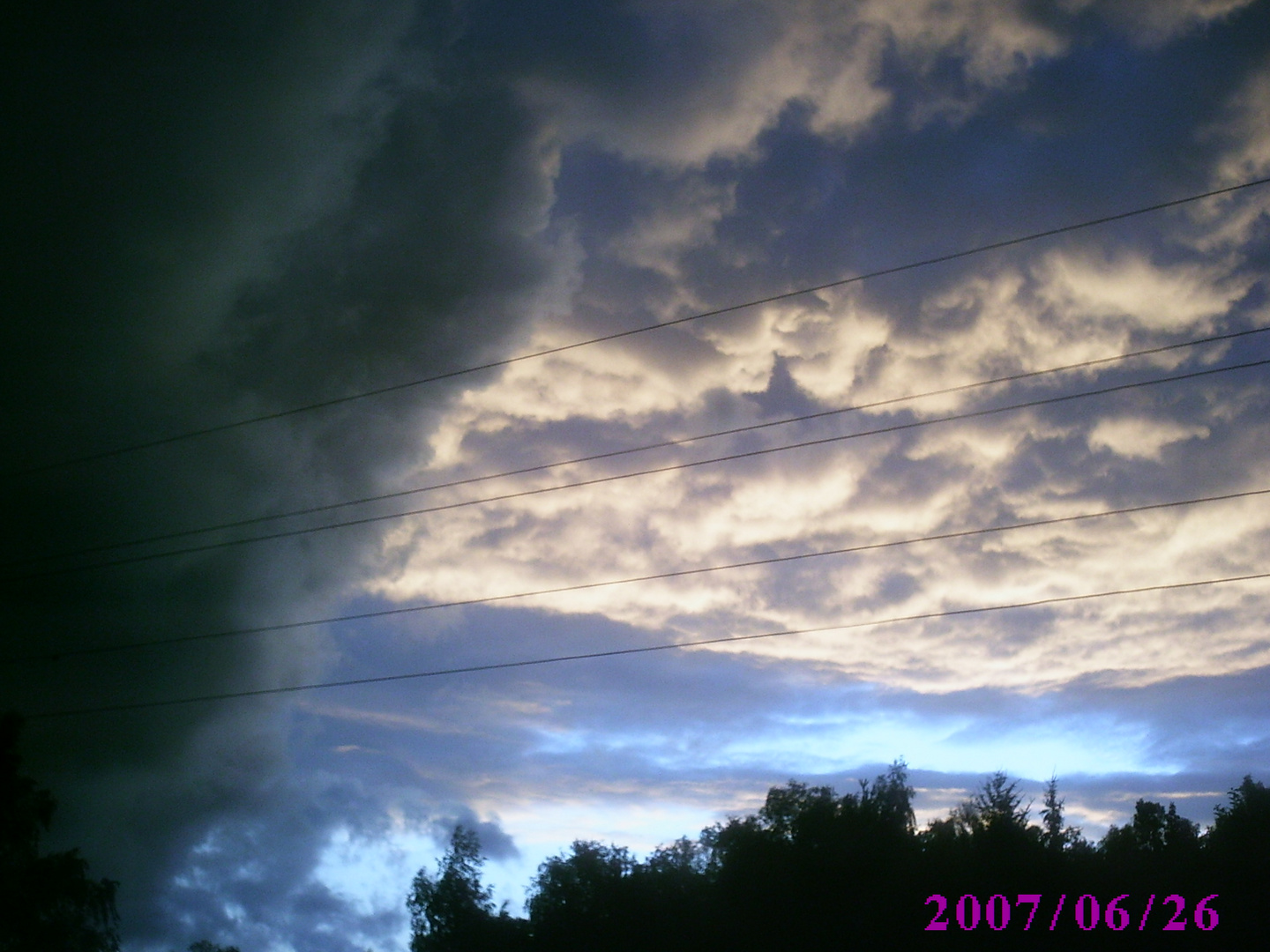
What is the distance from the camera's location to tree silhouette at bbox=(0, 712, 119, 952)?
116 ft

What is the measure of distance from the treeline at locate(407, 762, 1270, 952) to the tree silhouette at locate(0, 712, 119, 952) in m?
27.6

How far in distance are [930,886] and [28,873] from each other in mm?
44654

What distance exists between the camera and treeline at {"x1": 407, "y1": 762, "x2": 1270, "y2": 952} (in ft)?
133

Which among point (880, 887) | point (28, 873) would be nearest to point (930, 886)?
point (880, 887)

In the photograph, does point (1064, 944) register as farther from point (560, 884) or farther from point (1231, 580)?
point (560, 884)

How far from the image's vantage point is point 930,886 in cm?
4469

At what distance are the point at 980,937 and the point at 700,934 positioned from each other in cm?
1527

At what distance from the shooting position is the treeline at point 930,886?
40438 mm

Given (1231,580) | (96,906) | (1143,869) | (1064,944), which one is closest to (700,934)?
(1064,944)

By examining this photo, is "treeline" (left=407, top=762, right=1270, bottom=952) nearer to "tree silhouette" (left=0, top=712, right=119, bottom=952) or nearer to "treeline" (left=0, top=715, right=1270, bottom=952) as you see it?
"treeline" (left=0, top=715, right=1270, bottom=952)
